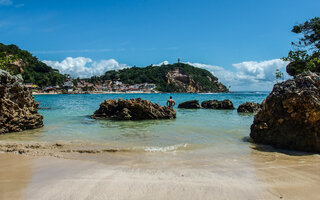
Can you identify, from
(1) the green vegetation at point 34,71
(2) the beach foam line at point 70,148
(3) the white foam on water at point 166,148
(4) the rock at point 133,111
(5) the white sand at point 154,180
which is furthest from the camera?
(1) the green vegetation at point 34,71

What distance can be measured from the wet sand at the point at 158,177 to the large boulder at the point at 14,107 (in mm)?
3837

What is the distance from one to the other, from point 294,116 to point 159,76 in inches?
6723

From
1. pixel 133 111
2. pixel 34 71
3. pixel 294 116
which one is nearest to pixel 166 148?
pixel 294 116

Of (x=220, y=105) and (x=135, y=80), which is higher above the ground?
(x=135, y=80)

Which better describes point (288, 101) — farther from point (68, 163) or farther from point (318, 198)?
point (68, 163)

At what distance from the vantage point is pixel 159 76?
176 metres

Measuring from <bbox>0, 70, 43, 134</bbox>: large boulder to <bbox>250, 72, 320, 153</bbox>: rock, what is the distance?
337 inches

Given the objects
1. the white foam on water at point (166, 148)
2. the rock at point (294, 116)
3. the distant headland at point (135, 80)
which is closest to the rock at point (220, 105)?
the rock at point (294, 116)

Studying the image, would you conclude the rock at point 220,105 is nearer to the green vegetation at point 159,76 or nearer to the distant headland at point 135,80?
the distant headland at point 135,80

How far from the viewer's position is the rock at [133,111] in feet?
45.4

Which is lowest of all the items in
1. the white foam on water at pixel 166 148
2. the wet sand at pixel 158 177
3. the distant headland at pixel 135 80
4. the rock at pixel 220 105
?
the white foam on water at pixel 166 148

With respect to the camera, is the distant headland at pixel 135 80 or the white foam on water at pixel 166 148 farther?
the distant headland at pixel 135 80

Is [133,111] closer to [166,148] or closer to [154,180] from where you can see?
[166,148]

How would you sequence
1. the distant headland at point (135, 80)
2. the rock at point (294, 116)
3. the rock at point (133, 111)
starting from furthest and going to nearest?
the distant headland at point (135, 80)
the rock at point (133, 111)
the rock at point (294, 116)
